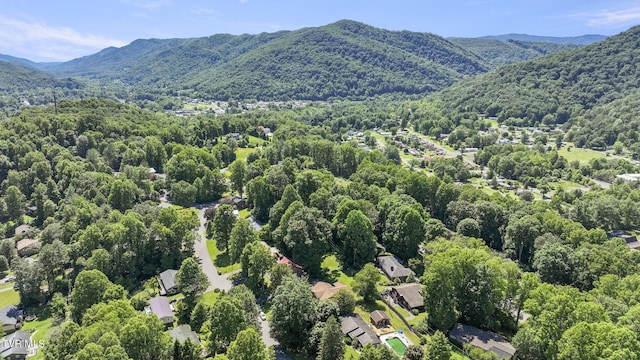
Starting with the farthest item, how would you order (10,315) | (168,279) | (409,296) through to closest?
(168,279) < (10,315) < (409,296)

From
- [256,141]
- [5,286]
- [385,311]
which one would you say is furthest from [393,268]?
[256,141]

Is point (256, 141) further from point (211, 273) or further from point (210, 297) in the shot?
point (210, 297)

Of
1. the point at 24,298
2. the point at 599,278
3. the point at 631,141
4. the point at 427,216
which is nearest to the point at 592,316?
the point at 599,278

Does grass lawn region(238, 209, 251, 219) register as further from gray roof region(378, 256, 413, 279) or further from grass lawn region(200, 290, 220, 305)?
gray roof region(378, 256, 413, 279)

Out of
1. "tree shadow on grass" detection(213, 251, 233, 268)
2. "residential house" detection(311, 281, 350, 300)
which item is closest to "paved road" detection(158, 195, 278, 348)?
"tree shadow on grass" detection(213, 251, 233, 268)

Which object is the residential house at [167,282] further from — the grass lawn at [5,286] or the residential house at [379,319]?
the residential house at [379,319]

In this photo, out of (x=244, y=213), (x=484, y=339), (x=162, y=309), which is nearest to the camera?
(x=484, y=339)
